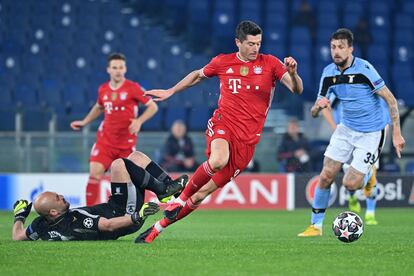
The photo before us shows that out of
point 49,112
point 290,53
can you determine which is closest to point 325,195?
Result: point 49,112

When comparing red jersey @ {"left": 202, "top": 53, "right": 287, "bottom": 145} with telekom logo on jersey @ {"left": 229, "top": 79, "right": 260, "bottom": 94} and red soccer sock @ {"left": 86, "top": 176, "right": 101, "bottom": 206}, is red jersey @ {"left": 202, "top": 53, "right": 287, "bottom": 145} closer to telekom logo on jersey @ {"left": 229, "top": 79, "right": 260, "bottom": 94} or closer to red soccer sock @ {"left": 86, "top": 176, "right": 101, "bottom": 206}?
telekom logo on jersey @ {"left": 229, "top": 79, "right": 260, "bottom": 94}

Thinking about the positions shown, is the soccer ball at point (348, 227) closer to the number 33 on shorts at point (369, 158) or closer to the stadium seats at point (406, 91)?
the number 33 on shorts at point (369, 158)

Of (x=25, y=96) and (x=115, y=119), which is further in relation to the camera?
(x=25, y=96)

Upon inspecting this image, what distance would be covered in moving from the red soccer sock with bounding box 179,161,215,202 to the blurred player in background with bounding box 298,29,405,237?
79.8 inches

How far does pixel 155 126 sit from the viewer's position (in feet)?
64.8

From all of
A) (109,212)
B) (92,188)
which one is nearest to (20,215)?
(109,212)

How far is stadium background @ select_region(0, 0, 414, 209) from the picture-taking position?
1898cm

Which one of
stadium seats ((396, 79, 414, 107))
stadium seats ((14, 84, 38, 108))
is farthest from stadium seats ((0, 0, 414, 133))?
stadium seats ((396, 79, 414, 107))

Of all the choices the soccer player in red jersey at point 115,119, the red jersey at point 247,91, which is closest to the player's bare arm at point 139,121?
the soccer player in red jersey at point 115,119

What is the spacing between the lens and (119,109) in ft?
45.5

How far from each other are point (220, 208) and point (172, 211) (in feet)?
29.1

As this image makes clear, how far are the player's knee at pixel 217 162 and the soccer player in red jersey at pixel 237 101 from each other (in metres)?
0.03

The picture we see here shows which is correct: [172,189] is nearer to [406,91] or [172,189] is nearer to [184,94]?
[184,94]

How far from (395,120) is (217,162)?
2.33m
